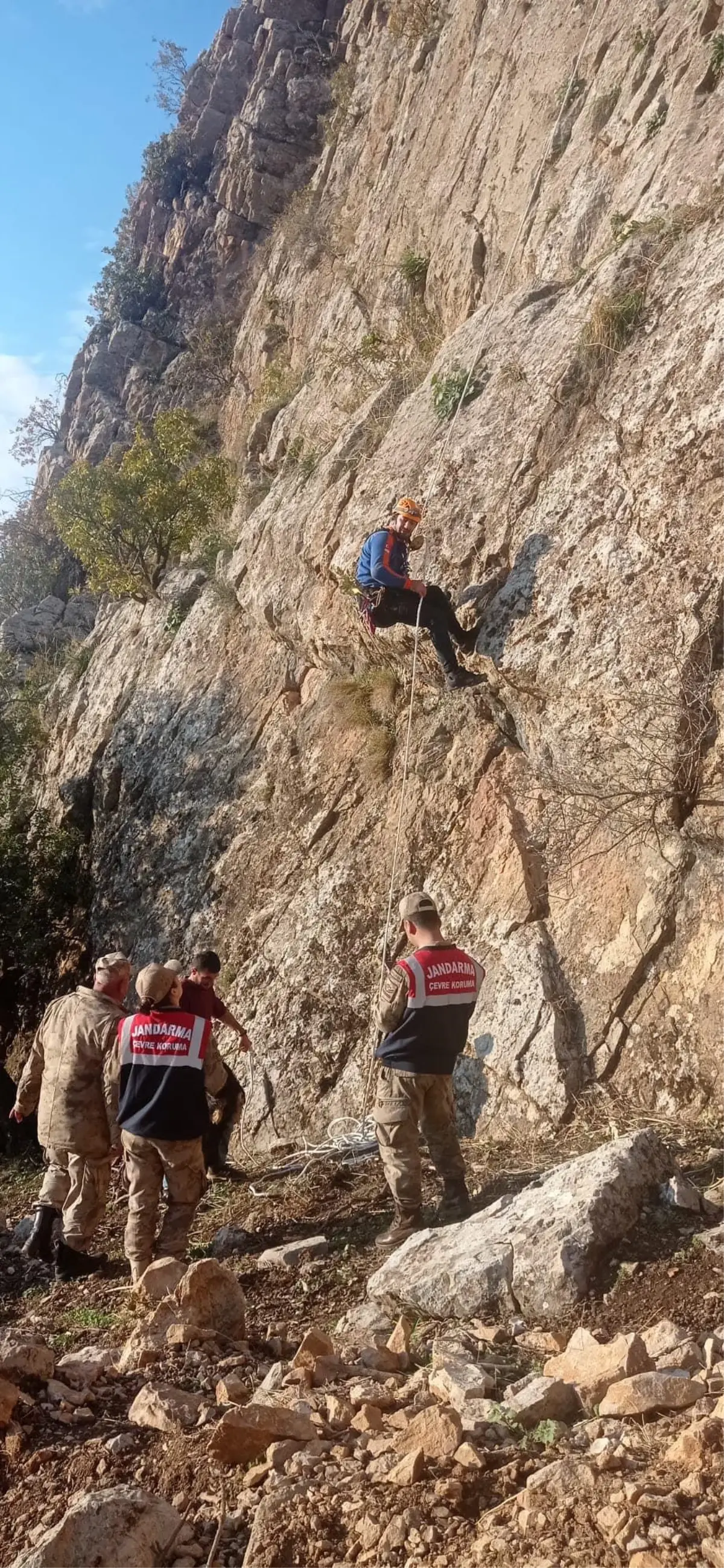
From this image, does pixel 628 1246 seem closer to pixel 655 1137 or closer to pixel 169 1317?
pixel 655 1137

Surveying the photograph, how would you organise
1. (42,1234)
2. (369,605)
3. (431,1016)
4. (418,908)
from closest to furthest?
(431,1016), (418,908), (42,1234), (369,605)

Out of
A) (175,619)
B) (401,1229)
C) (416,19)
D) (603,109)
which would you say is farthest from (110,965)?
(416,19)

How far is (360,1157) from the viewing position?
6.12 m

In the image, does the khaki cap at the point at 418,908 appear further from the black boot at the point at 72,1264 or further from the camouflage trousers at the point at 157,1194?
the black boot at the point at 72,1264

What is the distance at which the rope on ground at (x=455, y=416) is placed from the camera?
7191 millimetres

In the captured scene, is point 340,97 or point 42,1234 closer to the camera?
point 42,1234

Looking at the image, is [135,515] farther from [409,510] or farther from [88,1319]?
[88,1319]

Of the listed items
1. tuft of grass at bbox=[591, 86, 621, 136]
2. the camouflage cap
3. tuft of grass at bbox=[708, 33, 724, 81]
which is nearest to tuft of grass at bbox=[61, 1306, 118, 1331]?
the camouflage cap

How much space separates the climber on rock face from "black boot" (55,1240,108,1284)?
4754 mm

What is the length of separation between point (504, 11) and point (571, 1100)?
16.1 metres

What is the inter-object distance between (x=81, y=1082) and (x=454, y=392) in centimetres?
742

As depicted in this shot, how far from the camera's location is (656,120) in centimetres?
957

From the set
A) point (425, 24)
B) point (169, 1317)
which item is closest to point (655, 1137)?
point (169, 1317)

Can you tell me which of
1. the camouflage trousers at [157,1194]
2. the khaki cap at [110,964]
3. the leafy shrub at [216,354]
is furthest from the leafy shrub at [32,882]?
the leafy shrub at [216,354]
